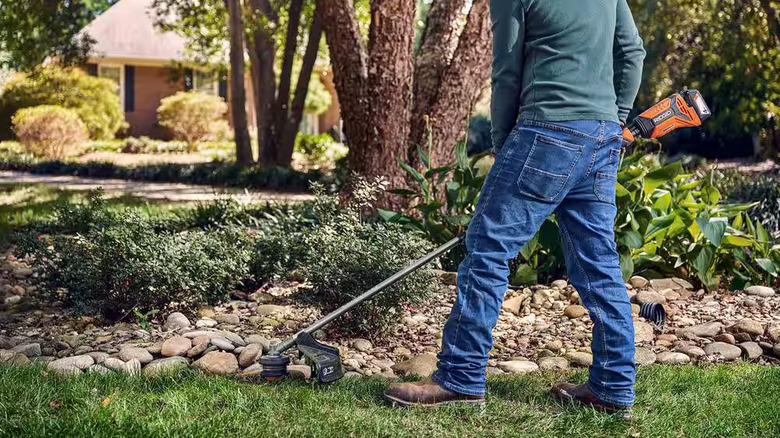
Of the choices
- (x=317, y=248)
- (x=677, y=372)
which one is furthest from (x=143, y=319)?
(x=677, y=372)

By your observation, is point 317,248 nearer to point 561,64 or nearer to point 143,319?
point 143,319

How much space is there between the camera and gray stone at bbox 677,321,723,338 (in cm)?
519

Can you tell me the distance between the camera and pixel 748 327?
5.09m

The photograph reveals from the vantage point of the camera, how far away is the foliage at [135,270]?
5160mm

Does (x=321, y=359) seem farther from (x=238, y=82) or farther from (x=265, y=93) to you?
(x=265, y=93)

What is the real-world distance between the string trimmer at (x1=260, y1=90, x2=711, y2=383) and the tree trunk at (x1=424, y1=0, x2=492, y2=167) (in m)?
3.68

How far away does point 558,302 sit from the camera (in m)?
5.88

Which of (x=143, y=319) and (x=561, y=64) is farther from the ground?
(x=561, y=64)

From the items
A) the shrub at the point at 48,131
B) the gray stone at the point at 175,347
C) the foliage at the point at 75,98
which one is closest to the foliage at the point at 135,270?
the gray stone at the point at 175,347

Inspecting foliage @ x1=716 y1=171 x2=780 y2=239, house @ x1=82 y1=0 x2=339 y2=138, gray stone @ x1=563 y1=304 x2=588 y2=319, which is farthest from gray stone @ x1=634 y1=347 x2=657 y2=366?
house @ x1=82 y1=0 x2=339 y2=138

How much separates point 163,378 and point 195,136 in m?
21.9

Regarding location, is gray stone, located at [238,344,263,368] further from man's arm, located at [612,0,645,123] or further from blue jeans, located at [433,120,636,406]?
man's arm, located at [612,0,645,123]

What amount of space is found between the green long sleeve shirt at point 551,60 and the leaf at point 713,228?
2.90 metres

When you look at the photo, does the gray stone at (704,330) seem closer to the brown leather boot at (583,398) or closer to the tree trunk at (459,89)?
the brown leather boot at (583,398)
